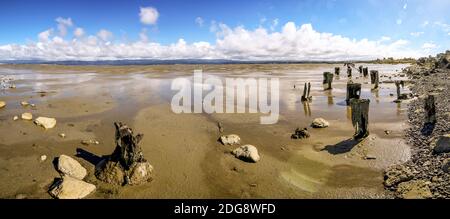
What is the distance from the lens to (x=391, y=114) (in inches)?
731

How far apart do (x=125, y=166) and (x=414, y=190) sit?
817 cm

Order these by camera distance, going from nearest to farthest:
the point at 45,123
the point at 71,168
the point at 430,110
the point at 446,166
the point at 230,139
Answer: the point at 446,166 < the point at 71,168 < the point at 230,139 < the point at 430,110 < the point at 45,123

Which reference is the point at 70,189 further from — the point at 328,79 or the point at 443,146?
the point at 328,79

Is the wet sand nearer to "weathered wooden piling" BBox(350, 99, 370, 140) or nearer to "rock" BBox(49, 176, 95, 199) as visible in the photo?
"rock" BBox(49, 176, 95, 199)

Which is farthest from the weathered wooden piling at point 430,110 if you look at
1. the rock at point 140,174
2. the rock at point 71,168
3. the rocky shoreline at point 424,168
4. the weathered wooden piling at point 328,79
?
the weathered wooden piling at point 328,79

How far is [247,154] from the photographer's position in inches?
452

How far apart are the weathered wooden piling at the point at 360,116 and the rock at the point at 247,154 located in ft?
14.9

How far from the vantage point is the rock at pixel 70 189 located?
866 centimetres

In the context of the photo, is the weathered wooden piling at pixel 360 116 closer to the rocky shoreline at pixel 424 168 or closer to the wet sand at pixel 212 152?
the wet sand at pixel 212 152

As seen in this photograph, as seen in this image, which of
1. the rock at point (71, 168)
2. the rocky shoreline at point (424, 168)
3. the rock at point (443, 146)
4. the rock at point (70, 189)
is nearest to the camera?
the rocky shoreline at point (424, 168)

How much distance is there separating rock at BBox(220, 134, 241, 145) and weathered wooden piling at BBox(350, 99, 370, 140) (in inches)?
188

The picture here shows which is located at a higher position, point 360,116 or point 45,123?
point 360,116

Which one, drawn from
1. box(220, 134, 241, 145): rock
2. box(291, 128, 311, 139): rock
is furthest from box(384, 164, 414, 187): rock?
box(220, 134, 241, 145): rock

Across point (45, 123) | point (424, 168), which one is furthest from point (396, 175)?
point (45, 123)
